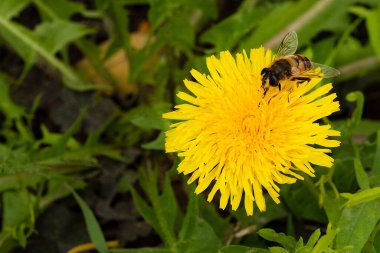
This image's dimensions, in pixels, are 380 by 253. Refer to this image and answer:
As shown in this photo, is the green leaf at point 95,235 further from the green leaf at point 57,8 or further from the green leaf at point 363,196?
the green leaf at point 57,8

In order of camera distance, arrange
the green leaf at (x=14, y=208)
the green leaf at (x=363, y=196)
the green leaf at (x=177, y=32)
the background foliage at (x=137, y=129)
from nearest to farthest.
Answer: the green leaf at (x=363, y=196)
the background foliage at (x=137, y=129)
the green leaf at (x=14, y=208)
the green leaf at (x=177, y=32)

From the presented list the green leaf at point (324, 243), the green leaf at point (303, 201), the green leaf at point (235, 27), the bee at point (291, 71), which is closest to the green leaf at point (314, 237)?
the green leaf at point (324, 243)

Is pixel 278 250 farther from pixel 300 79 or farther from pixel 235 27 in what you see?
pixel 235 27

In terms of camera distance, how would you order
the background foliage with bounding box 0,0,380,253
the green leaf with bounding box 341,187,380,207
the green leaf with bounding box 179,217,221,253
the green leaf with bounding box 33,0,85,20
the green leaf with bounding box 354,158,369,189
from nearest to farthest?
the green leaf with bounding box 341,187,380,207 → the green leaf with bounding box 354,158,369,189 → the green leaf with bounding box 179,217,221,253 → the background foliage with bounding box 0,0,380,253 → the green leaf with bounding box 33,0,85,20

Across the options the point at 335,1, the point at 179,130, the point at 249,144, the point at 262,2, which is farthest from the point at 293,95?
the point at 262,2

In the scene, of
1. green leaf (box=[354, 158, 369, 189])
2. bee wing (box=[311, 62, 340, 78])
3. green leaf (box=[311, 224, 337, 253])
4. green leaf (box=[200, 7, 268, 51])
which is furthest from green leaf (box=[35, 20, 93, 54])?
green leaf (box=[311, 224, 337, 253])

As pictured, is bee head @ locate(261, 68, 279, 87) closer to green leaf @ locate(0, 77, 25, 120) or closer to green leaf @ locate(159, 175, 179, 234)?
green leaf @ locate(159, 175, 179, 234)
